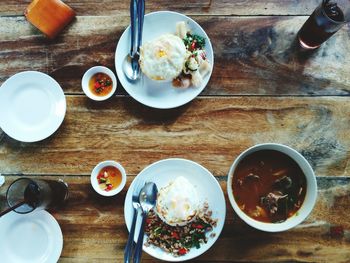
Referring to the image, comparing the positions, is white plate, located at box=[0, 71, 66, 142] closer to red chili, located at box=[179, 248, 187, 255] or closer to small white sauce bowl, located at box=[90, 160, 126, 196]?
small white sauce bowl, located at box=[90, 160, 126, 196]

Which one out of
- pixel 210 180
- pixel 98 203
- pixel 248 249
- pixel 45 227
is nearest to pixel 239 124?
pixel 210 180

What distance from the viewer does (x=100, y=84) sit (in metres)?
2.12

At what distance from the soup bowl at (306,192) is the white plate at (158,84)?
436 mm

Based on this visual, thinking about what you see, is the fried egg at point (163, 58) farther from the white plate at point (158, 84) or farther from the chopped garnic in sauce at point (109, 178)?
the chopped garnic in sauce at point (109, 178)

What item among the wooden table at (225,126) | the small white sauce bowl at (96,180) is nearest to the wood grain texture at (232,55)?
the wooden table at (225,126)

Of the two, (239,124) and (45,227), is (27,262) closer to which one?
(45,227)

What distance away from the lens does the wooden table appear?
6.84ft

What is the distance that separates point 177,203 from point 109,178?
405 mm

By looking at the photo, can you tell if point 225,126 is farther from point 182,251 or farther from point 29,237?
point 29,237

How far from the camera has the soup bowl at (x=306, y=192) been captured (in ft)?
5.91

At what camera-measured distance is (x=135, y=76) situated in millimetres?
2053

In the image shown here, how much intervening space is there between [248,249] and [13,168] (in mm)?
1292

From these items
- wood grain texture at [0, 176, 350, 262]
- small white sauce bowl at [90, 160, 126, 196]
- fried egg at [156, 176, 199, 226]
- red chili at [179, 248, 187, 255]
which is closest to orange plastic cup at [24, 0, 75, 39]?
small white sauce bowl at [90, 160, 126, 196]

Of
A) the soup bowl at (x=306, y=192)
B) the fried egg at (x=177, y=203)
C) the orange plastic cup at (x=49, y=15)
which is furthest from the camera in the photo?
the orange plastic cup at (x=49, y=15)
